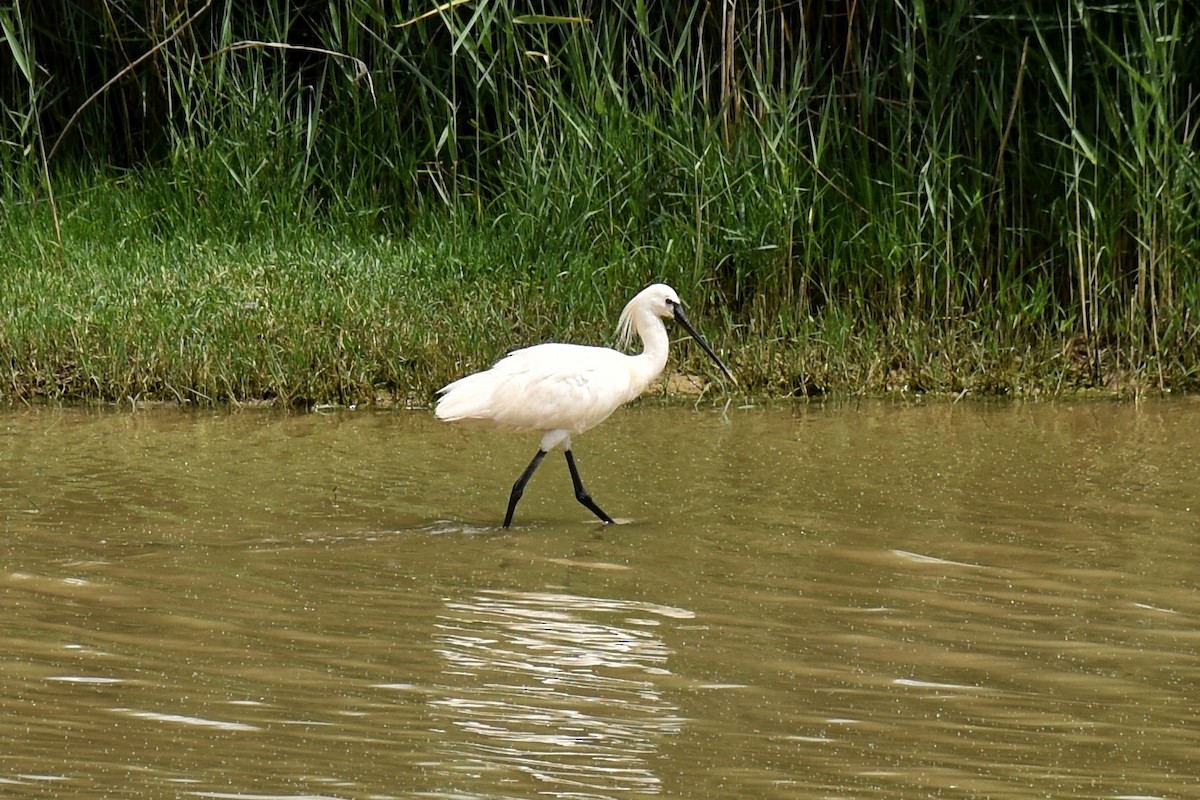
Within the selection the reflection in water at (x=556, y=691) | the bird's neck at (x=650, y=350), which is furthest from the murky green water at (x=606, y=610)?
the bird's neck at (x=650, y=350)

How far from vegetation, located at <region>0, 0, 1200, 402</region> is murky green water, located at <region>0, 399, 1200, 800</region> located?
72cm

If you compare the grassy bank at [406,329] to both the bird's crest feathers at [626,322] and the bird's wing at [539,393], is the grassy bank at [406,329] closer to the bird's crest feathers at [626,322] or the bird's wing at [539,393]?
the bird's crest feathers at [626,322]

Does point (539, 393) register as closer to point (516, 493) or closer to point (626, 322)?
point (516, 493)

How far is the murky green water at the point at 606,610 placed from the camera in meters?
3.47

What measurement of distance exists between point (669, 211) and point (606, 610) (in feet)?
15.6

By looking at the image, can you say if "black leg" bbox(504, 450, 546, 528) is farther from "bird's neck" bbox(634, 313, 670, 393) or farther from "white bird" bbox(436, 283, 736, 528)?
"bird's neck" bbox(634, 313, 670, 393)

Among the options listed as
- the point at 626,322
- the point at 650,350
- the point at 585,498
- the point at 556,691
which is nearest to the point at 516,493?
the point at 585,498

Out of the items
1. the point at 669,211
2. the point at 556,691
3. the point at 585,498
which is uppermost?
the point at 669,211

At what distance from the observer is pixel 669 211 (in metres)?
9.40

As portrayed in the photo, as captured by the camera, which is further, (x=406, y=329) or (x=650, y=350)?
(x=406, y=329)

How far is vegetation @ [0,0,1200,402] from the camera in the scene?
860 cm

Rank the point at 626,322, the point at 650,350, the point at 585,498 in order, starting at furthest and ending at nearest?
the point at 626,322, the point at 650,350, the point at 585,498

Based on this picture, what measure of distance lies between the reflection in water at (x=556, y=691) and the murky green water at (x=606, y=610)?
0.01 meters

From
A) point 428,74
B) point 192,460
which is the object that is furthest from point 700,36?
point 192,460
